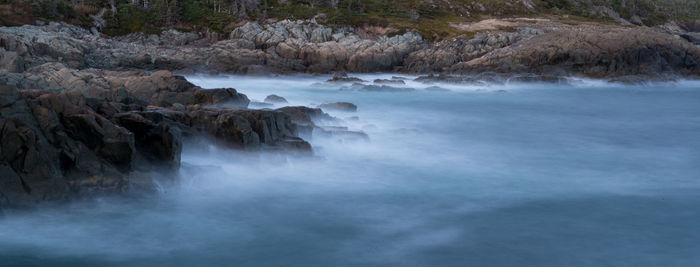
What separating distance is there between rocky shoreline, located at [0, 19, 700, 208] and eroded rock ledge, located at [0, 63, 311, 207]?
21 mm

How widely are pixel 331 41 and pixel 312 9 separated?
13.8m

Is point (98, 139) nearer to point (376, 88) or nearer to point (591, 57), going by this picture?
point (376, 88)

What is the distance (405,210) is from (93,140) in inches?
242

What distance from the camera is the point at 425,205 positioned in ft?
42.0

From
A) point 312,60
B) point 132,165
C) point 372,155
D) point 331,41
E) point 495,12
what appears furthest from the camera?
point 495,12

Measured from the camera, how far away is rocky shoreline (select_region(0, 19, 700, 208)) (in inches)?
450

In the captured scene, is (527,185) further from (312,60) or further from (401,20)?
(401,20)

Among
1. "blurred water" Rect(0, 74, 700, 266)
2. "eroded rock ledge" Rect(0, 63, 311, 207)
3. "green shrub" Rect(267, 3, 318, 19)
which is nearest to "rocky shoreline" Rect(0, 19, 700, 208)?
"eroded rock ledge" Rect(0, 63, 311, 207)

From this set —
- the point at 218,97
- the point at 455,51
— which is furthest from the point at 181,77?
the point at 455,51

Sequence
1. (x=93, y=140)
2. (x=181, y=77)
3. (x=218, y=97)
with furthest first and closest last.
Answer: (x=181, y=77) → (x=218, y=97) → (x=93, y=140)

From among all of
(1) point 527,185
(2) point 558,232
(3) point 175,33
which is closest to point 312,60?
(3) point 175,33

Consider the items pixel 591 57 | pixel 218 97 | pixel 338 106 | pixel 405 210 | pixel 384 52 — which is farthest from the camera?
pixel 384 52

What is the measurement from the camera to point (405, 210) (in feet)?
40.7

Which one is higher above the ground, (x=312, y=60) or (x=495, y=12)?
(x=495, y=12)
